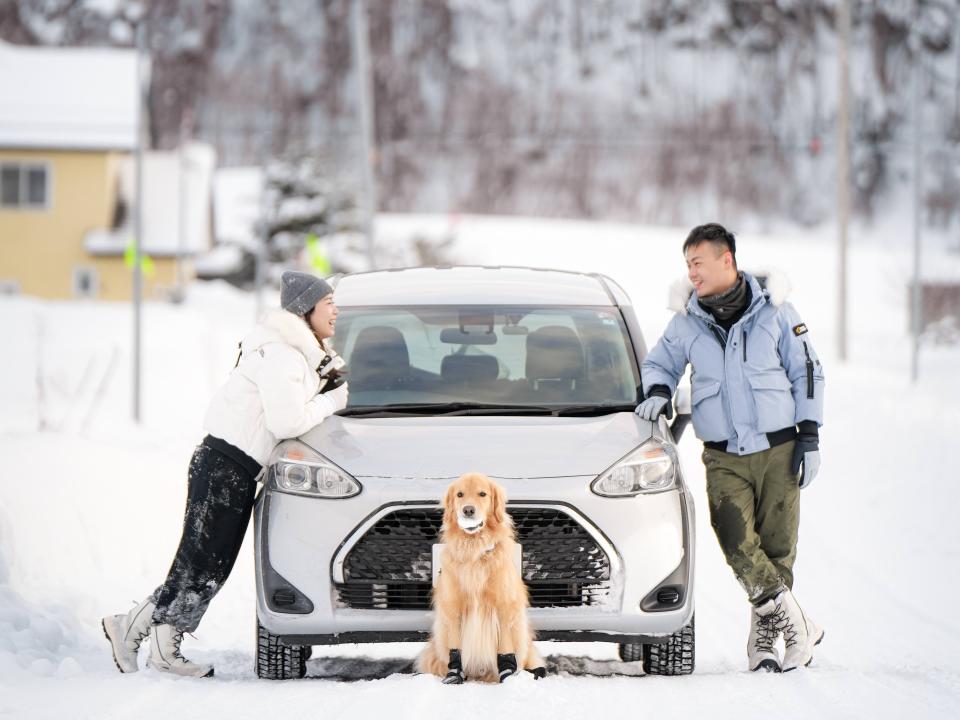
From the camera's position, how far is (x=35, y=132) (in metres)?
44.2

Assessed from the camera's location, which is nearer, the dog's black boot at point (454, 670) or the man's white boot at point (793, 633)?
the dog's black boot at point (454, 670)

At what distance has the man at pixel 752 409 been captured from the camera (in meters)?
6.61

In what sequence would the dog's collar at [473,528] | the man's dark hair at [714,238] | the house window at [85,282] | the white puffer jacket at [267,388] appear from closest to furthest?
1. the dog's collar at [473,528]
2. the white puffer jacket at [267,388]
3. the man's dark hair at [714,238]
4. the house window at [85,282]

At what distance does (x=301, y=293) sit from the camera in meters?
6.34

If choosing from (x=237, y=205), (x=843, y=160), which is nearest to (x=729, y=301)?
(x=843, y=160)

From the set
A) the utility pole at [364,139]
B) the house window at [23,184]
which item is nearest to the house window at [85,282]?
the house window at [23,184]

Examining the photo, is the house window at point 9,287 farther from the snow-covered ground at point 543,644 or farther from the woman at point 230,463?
the woman at point 230,463

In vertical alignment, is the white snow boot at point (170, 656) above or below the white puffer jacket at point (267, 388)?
below

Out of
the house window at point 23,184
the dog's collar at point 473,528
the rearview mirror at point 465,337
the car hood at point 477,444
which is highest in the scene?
the house window at point 23,184

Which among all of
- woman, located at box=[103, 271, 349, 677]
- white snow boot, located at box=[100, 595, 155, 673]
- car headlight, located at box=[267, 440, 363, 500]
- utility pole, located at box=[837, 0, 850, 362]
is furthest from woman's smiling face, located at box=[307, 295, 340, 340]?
utility pole, located at box=[837, 0, 850, 362]

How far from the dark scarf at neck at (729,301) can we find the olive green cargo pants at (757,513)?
64 centimetres

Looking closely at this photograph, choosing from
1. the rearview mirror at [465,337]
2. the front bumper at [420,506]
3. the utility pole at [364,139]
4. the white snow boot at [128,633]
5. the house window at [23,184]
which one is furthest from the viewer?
the house window at [23,184]

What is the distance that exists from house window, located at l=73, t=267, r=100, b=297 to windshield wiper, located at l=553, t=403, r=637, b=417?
42.0 metres

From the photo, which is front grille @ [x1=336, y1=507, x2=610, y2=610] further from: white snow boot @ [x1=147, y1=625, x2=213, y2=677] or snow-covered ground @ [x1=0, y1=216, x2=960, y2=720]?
white snow boot @ [x1=147, y1=625, x2=213, y2=677]
